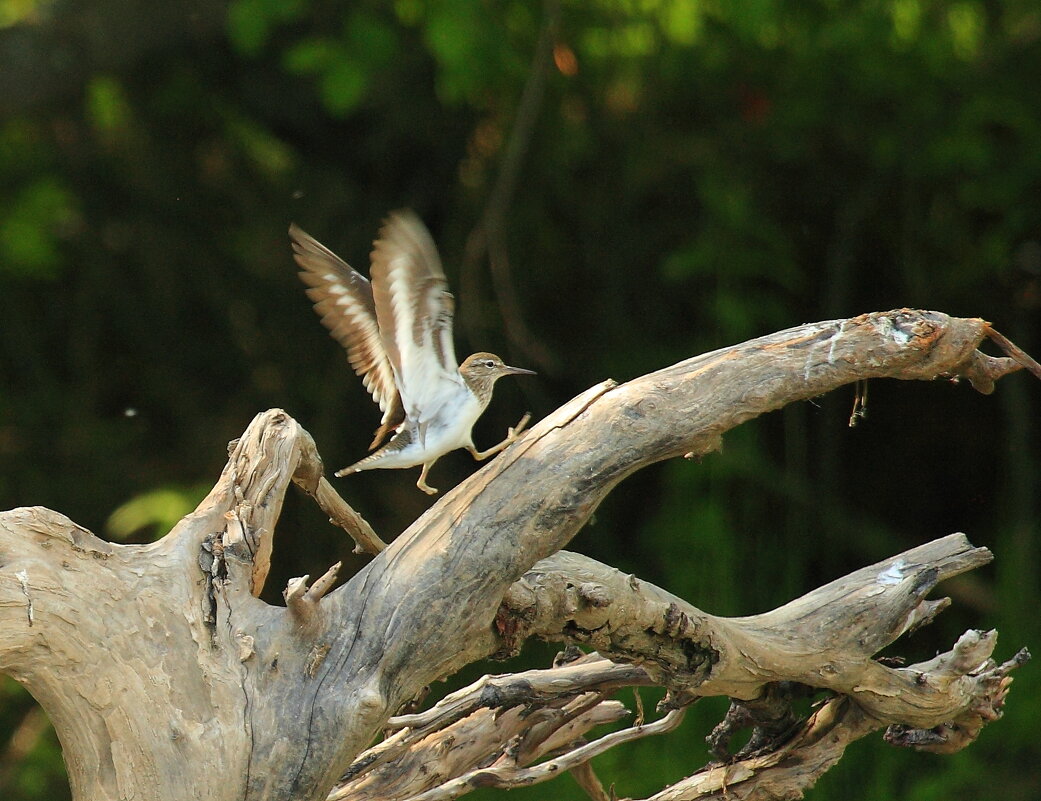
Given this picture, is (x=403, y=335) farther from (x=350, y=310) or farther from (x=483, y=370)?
(x=483, y=370)

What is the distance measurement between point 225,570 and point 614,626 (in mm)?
638

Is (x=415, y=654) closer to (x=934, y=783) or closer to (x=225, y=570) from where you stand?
(x=225, y=570)

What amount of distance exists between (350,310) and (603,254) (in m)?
3.14

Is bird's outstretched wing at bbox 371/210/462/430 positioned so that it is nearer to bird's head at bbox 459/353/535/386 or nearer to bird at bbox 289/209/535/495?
bird at bbox 289/209/535/495

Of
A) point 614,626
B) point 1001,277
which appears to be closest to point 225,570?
point 614,626

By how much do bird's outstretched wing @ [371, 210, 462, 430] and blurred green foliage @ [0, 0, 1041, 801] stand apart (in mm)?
2348

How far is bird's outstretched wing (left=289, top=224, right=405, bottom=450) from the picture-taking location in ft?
7.41

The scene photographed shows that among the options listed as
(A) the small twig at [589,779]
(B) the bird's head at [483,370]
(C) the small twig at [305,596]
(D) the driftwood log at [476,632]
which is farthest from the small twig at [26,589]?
(A) the small twig at [589,779]

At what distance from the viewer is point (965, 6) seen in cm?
472

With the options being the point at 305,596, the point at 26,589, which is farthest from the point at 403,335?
the point at 26,589

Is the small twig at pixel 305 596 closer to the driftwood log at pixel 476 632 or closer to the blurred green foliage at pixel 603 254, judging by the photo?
the driftwood log at pixel 476 632

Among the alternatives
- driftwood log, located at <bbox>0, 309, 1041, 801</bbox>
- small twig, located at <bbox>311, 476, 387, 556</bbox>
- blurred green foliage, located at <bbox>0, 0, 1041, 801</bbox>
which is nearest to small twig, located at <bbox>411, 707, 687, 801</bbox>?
driftwood log, located at <bbox>0, 309, 1041, 801</bbox>

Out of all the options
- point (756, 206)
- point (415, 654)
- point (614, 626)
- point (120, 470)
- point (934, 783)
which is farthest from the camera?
point (120, 470)

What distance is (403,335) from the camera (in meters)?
2.15
